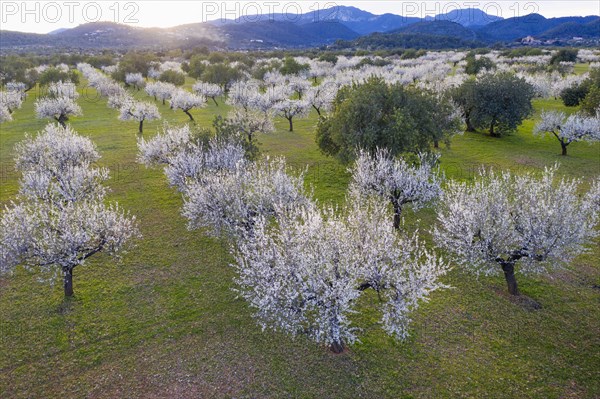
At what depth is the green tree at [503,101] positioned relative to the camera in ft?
175

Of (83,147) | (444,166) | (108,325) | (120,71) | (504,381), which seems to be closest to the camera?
(504,381)

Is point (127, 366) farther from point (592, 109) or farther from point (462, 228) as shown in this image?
point (592, 109)

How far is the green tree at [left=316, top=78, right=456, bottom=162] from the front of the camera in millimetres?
34688

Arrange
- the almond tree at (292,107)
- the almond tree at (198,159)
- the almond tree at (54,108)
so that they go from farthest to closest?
the almond tree at (292,107) → the almond tree at (54,108) → the almond tree at (198,159)

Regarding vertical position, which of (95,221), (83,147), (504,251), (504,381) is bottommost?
(504,381)

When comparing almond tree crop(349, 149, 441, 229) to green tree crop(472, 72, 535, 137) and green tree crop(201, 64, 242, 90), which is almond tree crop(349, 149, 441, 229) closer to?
green tree crop(472, 72, 535, 137)

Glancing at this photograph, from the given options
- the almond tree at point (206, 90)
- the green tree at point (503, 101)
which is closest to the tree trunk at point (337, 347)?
the green tree at point (503, 101)

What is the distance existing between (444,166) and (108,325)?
125 ft

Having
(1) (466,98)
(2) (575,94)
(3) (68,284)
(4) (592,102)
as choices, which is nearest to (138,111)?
(3) (68,284)

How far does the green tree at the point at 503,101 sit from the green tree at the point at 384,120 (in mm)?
20960

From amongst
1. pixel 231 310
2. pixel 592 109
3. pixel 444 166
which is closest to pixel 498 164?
pixel 444 166

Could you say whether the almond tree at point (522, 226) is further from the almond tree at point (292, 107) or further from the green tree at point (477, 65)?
the green tree at point (477, 65)

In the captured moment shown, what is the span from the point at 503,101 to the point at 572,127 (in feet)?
37.6

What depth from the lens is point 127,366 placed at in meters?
17.0
